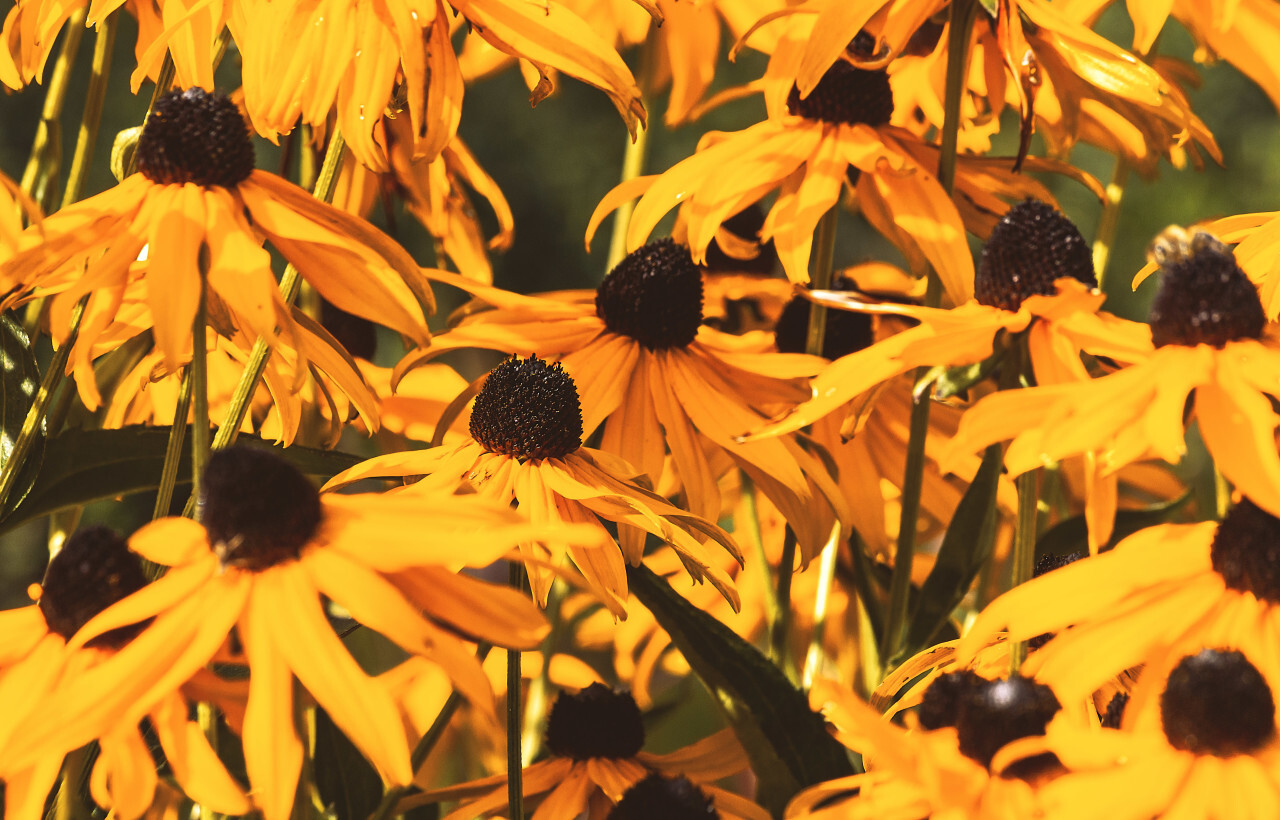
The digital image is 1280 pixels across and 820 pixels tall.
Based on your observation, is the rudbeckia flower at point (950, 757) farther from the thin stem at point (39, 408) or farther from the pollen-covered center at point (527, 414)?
the thin stem at point (39, 408)

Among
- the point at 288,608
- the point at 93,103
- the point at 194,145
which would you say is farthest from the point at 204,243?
the point at 93,103

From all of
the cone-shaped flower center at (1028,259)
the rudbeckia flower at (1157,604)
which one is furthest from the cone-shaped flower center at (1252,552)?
the cone-shaped flower center at (1028,259)

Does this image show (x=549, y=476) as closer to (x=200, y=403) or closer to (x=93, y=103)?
(x=200, y=403)

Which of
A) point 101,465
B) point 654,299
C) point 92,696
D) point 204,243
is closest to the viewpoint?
point 92,696

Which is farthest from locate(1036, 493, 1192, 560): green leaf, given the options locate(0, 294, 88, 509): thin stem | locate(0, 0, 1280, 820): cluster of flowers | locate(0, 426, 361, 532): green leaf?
locate(0, 294, 88, 509): thin stem

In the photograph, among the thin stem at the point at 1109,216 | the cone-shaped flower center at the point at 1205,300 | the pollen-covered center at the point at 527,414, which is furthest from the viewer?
the thin stem at the point at 1109,216

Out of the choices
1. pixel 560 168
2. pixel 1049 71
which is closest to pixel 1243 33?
pixel 1049 71

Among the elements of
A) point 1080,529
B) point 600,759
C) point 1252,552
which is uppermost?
point 1252,552
